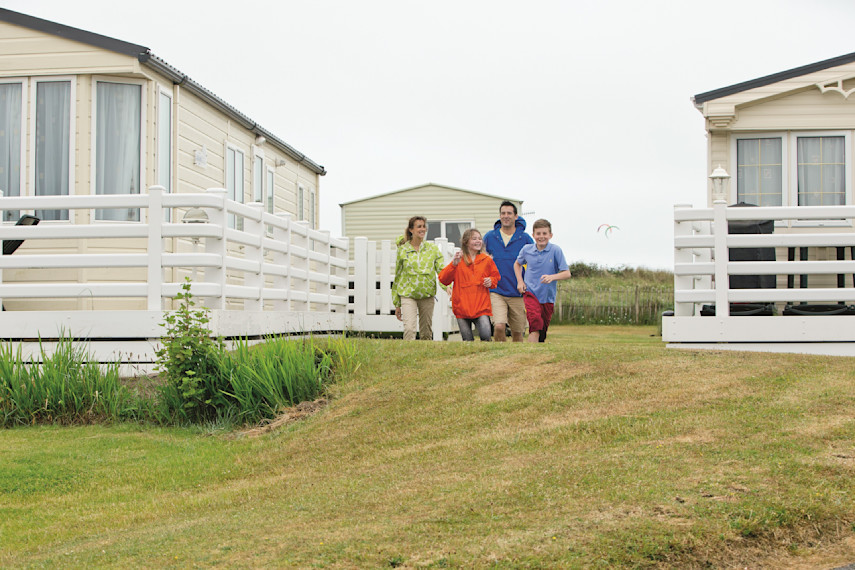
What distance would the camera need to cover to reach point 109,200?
1027 centimetres

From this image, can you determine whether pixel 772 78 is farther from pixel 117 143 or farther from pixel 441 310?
pixel 117 143

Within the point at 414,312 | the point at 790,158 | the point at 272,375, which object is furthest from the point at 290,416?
the point at 790,158

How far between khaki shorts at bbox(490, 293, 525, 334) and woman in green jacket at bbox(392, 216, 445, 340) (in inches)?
37.2

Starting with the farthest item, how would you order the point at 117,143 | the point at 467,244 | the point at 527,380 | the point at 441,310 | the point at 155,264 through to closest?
the point at 441,310
the point at 117,143
the point at 467,244
the point at 155,264
the point at 527,380

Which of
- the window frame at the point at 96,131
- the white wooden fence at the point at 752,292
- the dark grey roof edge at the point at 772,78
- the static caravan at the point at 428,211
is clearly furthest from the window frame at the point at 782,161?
the static caravan at the point at 428,211

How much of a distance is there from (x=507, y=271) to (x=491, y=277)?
0.35m

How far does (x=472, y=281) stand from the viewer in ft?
37.5

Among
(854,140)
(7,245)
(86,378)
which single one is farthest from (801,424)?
(854,140)

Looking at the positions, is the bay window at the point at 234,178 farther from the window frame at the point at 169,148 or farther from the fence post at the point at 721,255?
the fence post at the point at 721,255

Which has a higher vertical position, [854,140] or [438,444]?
[854,140]

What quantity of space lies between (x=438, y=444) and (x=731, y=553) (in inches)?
119

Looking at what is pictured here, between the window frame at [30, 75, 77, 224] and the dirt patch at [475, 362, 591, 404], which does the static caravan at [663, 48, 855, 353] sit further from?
the window frame at [30, 75, 77, 224]

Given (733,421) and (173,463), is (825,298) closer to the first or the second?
(733,421)

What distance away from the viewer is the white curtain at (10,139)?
12695mm
